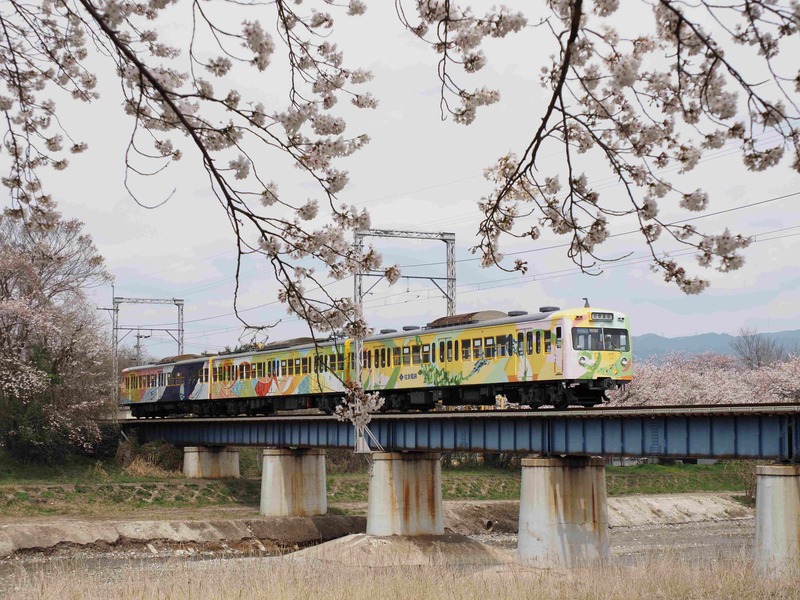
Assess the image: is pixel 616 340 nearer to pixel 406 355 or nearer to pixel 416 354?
pixel 416 354

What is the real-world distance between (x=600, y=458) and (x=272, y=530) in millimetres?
15677

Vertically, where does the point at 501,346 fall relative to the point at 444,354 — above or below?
above

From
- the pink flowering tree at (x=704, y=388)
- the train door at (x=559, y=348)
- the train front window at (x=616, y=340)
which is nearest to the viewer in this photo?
the train door at (x=559, y=348)

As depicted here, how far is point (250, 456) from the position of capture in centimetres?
5666

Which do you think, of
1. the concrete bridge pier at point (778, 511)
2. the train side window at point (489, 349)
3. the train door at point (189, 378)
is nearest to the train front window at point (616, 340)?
the train side window at point (489, 349)

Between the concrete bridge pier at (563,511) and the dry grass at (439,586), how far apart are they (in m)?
13.4

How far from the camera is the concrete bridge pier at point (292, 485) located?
44.5 m

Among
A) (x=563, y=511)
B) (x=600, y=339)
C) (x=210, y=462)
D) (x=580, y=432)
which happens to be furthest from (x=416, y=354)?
(x=210, y=462)

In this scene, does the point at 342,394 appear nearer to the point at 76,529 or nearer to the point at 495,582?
the point at 76,529

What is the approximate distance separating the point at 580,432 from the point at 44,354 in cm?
2821

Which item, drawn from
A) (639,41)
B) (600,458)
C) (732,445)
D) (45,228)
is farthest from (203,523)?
(639,41)

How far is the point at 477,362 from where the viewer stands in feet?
108

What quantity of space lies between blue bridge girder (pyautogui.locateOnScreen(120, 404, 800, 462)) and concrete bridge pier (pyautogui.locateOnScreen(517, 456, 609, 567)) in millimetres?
729

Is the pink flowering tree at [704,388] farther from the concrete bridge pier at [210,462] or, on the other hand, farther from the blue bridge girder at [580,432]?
the blue bridge girder at [580,432]
